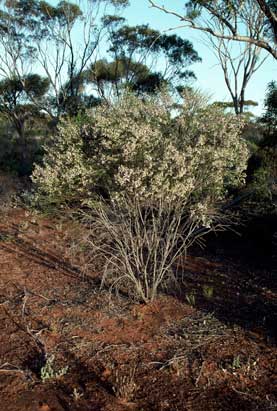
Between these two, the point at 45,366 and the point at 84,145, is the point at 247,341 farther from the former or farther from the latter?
the point at 84,145

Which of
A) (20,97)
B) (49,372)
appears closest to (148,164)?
(49,372)

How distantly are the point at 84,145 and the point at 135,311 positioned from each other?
2011mm

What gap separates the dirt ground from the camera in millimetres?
3365

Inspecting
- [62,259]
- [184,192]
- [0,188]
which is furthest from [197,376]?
[0,188]

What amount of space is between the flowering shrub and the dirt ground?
1.25 metres

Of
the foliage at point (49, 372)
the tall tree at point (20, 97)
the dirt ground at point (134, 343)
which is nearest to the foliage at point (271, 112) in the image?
the dirt ground at point (134, 343)

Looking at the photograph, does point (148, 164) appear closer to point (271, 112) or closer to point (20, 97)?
point (271, 112)

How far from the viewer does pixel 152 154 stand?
14.2 ft

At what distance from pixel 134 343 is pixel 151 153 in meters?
1.93

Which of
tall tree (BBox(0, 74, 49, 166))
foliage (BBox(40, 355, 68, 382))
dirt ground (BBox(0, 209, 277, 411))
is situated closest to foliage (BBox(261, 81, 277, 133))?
dirt ground (BBox(0, 209, 277, 411))

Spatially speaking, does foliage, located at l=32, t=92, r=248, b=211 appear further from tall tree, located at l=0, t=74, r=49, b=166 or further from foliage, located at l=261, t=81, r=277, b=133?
tall tree, located at l=0, t=74, r=49, b=166

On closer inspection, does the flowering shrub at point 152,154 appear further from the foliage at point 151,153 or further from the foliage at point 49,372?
the foliage at point 49,372

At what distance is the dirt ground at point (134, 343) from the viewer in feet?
11.0

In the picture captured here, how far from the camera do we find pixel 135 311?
4871mm
